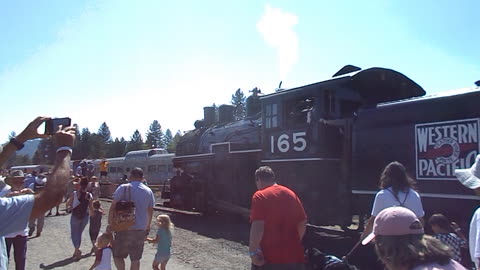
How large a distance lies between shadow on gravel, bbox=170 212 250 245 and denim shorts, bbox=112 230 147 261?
387 centimetres

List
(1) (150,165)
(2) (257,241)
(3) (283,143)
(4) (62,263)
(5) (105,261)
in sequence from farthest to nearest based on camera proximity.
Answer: (1) (150,165), (3) (283,143), (4) (62,263), (5) (105,261), (2) (257,241)

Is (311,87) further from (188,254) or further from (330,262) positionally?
A: (330,262)

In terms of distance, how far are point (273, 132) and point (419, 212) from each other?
201 inches

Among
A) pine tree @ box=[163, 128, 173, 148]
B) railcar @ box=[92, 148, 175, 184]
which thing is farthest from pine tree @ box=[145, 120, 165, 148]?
railcar @ box=[92, 148, 175, 184]

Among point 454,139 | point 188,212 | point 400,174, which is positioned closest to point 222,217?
point 188,212

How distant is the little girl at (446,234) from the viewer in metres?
3.88

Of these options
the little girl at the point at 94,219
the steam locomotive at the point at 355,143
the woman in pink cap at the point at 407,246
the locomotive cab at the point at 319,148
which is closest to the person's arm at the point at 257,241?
the woman in pink cap at the point at 407,246

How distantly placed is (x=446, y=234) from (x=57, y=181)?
363 cm

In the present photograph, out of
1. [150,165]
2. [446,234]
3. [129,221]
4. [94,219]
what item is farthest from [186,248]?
[150,165]

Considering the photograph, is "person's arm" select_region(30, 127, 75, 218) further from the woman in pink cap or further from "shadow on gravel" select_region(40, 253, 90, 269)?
"shadow on gravel" select_region(40, 253, 90, 269)

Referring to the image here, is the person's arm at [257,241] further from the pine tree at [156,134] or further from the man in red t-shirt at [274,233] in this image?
the pine tree at [156,134]

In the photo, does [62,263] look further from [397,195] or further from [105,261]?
[397,195]

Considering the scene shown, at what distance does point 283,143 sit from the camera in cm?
888

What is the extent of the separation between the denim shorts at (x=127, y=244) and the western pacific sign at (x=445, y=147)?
4257mm
